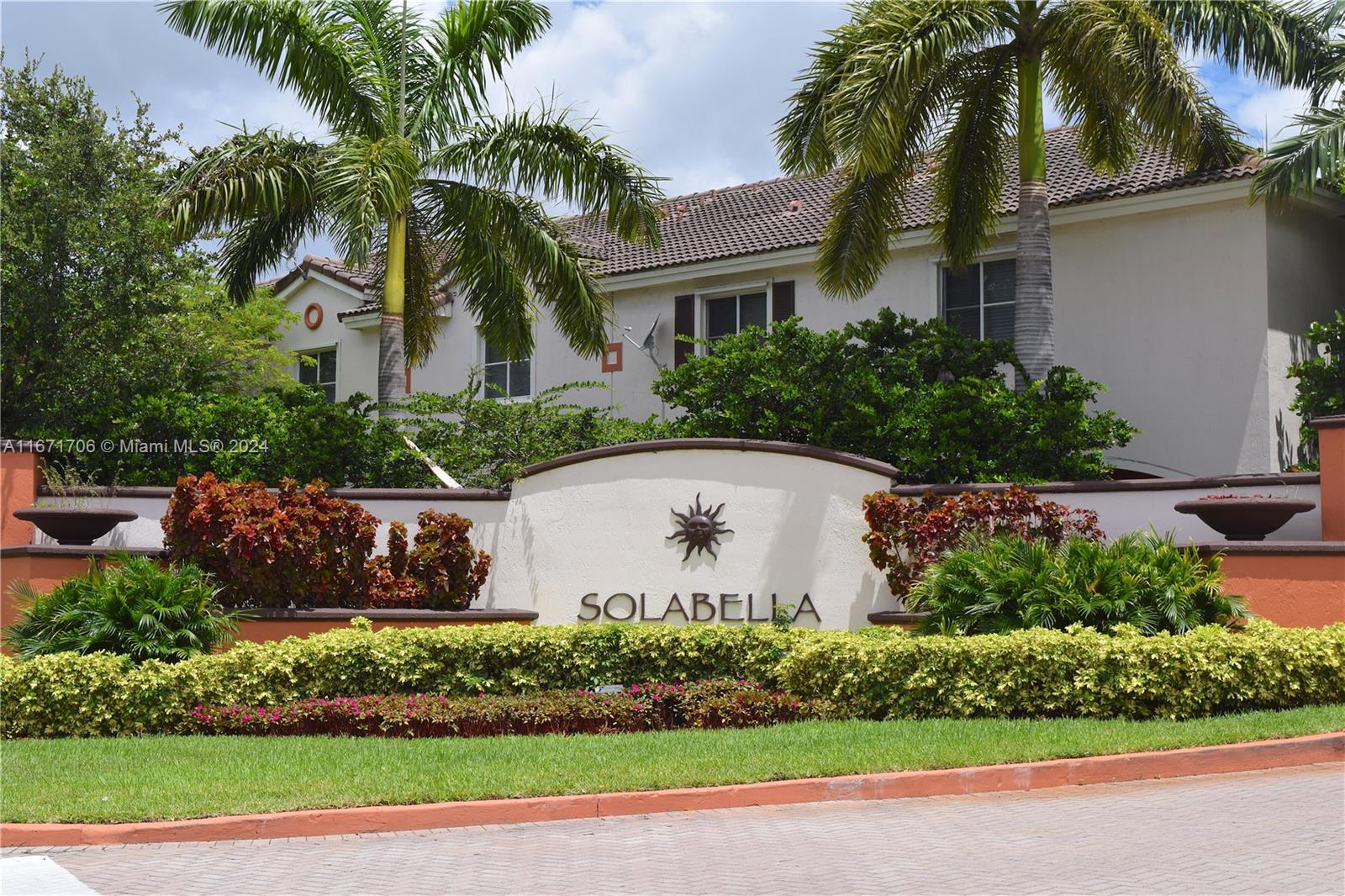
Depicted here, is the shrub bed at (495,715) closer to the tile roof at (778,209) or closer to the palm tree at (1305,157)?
the tile roof at (778,209)

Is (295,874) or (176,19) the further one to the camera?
(176,19)

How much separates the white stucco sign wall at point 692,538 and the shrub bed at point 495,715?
3.07m

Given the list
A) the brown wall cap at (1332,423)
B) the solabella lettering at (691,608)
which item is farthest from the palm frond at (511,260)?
the brown wall cap at (1332,423)

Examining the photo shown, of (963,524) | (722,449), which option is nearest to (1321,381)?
(963,524)

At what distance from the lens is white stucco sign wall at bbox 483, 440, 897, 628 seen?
14820 mm

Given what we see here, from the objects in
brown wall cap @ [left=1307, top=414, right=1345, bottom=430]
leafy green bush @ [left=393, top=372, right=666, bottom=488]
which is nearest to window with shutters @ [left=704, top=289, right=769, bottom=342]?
leafy green bush @ [left=393, top=372, right=666, bottom=488]

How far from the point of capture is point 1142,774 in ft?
30.6

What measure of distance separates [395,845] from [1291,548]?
8894mm

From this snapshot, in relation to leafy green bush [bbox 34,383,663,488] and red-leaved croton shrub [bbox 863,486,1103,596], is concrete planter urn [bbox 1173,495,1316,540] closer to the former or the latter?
red-leaved croton shrub [bbox 863,486,1103,596]

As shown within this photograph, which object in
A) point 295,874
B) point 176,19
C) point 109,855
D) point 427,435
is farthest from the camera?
point 427,435

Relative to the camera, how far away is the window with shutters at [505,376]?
2578cm

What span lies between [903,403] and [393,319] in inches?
272

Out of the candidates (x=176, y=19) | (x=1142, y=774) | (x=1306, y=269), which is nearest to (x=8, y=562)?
(x=176, y=19)

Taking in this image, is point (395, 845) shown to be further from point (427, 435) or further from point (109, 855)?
point (427, 435)
